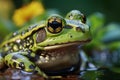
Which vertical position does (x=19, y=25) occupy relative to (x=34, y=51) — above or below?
above

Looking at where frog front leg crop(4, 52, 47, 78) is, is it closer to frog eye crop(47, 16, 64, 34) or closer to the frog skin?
the frog skin

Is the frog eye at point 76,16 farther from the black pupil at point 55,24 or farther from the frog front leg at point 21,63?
the frog front leg at point 21,63

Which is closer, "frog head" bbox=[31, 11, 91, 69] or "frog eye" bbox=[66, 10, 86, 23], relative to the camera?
"frog head" bbox=[31, 11, 91, 69]

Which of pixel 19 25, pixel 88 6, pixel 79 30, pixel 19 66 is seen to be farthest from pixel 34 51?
pixel 88 6

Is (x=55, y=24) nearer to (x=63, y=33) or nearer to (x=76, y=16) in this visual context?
(x=63, y=33)

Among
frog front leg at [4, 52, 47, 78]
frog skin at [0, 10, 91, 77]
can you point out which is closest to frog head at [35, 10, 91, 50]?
frog skin at [0, 10, 91, 77]

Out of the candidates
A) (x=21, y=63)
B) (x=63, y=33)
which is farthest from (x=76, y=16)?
(x=21, y=63)

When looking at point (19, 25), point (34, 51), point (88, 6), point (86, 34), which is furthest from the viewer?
point (88, 6)

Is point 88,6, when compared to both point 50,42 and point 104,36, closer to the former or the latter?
point 104,36
